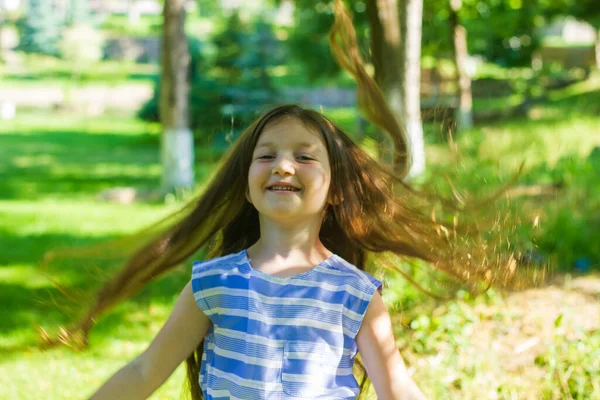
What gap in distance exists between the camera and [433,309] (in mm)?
4828

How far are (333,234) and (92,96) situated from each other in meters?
36.7

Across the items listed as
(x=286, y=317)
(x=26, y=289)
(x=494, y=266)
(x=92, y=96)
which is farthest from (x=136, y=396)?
(x=92, y=96)

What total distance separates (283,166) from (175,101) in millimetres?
9272

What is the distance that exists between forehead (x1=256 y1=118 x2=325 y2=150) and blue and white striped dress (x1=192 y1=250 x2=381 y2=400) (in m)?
0.34

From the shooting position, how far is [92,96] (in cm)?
3797

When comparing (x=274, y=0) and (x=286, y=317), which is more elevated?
(x=274, y=0)

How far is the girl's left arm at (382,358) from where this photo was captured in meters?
2.34

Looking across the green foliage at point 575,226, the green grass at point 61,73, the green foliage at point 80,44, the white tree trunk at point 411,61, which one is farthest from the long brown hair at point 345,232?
the green grass at point 61,73

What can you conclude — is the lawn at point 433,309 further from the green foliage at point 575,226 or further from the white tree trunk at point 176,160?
the white tree trunk at point 176,160

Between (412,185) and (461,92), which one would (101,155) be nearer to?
(461,92)

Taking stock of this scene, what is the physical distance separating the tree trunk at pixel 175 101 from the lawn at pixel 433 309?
2.31 ft

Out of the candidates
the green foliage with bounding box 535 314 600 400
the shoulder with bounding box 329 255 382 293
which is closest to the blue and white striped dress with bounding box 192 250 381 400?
the shoulder with bounding box 329 255 382 293

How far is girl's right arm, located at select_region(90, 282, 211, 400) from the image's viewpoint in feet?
7.97

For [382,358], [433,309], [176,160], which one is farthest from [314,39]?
[382,358]
